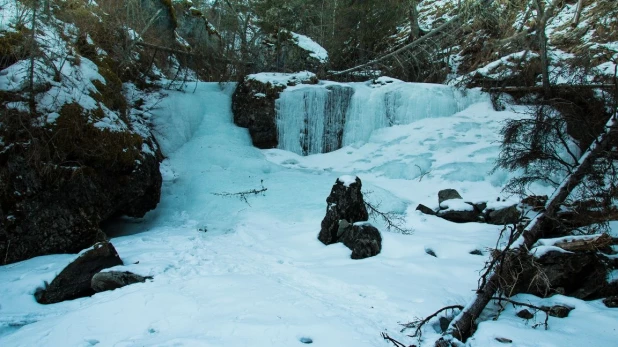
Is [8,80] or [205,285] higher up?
[8,80]

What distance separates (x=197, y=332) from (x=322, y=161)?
7.87 meters

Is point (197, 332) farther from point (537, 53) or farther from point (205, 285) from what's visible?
point (537, 53)

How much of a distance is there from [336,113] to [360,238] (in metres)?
6.48

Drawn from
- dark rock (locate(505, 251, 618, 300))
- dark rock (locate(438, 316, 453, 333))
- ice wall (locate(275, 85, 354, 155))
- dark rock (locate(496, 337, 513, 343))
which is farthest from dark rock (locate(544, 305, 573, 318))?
ice wall (locate(275, 85, 354, 155))

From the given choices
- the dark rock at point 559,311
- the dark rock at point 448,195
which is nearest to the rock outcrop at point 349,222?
the dark rock at point 448,195

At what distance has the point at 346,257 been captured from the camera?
531cm

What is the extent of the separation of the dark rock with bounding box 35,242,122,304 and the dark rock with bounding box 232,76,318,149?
692 centimetres

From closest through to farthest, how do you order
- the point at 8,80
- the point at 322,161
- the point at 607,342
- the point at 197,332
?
the point at 607,342 < the point at 197,332 < the point at 8,80 < the point at 322,161

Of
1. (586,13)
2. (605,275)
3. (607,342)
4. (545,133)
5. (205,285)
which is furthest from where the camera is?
(586,13)

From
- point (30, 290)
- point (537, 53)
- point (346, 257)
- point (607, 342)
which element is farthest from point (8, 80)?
point (537, 53)

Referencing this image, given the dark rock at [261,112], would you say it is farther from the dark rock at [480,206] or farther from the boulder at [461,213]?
the dark rock at [480,206]

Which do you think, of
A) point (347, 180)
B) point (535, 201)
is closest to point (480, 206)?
point (535, 201)

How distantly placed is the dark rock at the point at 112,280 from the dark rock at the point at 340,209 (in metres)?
2.85

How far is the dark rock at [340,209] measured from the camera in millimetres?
5961
